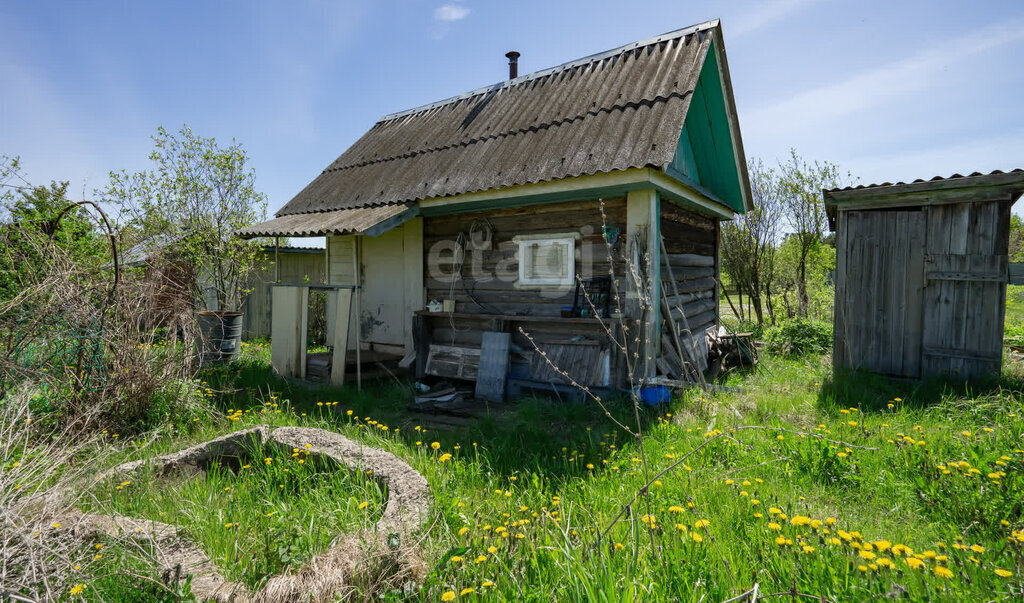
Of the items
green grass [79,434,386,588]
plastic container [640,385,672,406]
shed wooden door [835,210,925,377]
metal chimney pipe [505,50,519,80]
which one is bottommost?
green grass [79,434,386,588]

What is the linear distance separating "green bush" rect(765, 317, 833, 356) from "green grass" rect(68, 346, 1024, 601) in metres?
2.89

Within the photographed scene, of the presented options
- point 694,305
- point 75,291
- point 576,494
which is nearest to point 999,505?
point 576,494

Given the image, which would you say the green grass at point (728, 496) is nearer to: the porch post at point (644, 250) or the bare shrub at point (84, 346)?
the bare shrub at point (84, 346)

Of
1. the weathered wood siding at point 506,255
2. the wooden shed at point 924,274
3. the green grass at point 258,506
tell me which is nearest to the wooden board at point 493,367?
the weathered wood siding at point 506,255

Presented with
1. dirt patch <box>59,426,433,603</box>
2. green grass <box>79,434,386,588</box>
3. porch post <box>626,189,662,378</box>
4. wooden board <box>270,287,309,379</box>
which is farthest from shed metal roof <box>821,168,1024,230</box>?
wooden board <box>270,287,309,379</box>

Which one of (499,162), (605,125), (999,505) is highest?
(605,125)

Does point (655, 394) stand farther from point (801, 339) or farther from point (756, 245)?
point (756, 245)

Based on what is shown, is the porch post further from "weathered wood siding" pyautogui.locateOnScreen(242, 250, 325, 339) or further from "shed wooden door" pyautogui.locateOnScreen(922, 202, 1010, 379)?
"weathered wood siding" pyautogui.locateOnScreen(242, 250, 325, 339)

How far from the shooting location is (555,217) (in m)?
6.57

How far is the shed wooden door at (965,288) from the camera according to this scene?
5.39m

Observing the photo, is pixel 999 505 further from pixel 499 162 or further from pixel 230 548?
pixel 499 162

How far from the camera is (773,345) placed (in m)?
8.94

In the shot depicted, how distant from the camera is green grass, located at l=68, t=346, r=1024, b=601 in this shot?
2.03m

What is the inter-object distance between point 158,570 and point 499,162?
5.61 metres
